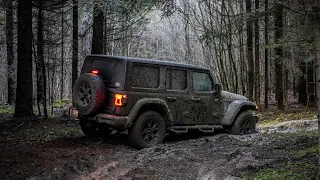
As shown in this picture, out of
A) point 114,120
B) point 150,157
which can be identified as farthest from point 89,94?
point 150,157

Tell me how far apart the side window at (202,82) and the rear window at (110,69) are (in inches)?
88.4

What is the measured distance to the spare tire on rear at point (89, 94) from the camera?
7.25 metres

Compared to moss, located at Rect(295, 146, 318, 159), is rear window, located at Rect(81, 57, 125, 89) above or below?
above

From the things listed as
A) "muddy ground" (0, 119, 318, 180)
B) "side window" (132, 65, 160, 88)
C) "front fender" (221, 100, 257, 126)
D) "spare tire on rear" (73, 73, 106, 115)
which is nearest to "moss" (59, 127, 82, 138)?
"muddy ground" (0, 119, 318, 180)

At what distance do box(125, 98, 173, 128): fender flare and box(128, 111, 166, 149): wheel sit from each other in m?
0.20

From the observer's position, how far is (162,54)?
149ft

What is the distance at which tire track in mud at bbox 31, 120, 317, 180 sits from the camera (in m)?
5.14

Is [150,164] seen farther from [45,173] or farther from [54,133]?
[54,133]

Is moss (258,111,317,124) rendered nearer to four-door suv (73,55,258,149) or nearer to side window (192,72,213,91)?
four-door suv (73,55,258,149)

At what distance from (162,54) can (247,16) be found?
35744mm

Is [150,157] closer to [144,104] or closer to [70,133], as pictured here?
[144,104]

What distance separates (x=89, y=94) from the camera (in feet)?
24.3

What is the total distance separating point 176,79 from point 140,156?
2.65 metres

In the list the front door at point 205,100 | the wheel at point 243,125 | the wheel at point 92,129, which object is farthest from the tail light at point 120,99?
the wheel at point 243,125
